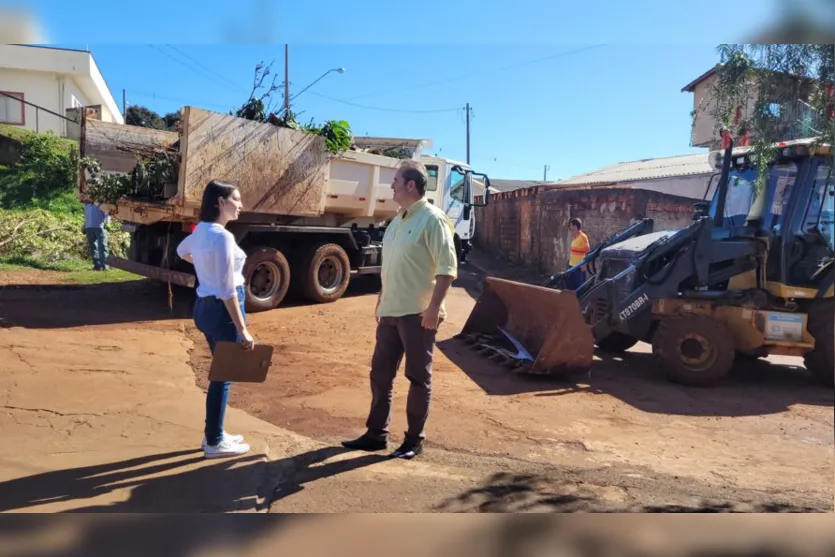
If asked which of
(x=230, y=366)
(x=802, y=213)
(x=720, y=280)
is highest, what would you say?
(x=802, y=213)

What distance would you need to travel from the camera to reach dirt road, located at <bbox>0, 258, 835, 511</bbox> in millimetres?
4113

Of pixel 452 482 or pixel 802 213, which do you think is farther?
pixel 802 213

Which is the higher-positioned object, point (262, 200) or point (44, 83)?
point (44, 83)

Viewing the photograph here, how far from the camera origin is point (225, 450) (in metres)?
4.12

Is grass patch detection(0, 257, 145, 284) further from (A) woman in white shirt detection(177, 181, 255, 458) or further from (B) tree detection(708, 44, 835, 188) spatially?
(B) tree detection(708, 44, 835, 188)

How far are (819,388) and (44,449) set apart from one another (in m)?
7.29

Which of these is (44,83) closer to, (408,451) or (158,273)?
(158,273)

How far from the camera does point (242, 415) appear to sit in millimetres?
5105

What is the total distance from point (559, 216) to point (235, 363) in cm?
1212

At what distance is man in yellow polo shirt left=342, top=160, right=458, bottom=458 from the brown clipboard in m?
0.81

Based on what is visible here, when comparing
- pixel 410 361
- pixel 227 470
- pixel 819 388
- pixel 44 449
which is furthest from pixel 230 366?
pixel 819 388

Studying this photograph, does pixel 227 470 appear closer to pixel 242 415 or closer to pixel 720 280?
pixel 242 415

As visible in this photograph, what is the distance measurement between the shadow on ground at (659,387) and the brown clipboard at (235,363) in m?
2.78

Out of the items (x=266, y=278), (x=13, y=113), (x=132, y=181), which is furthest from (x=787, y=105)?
(x=13, y=113)
